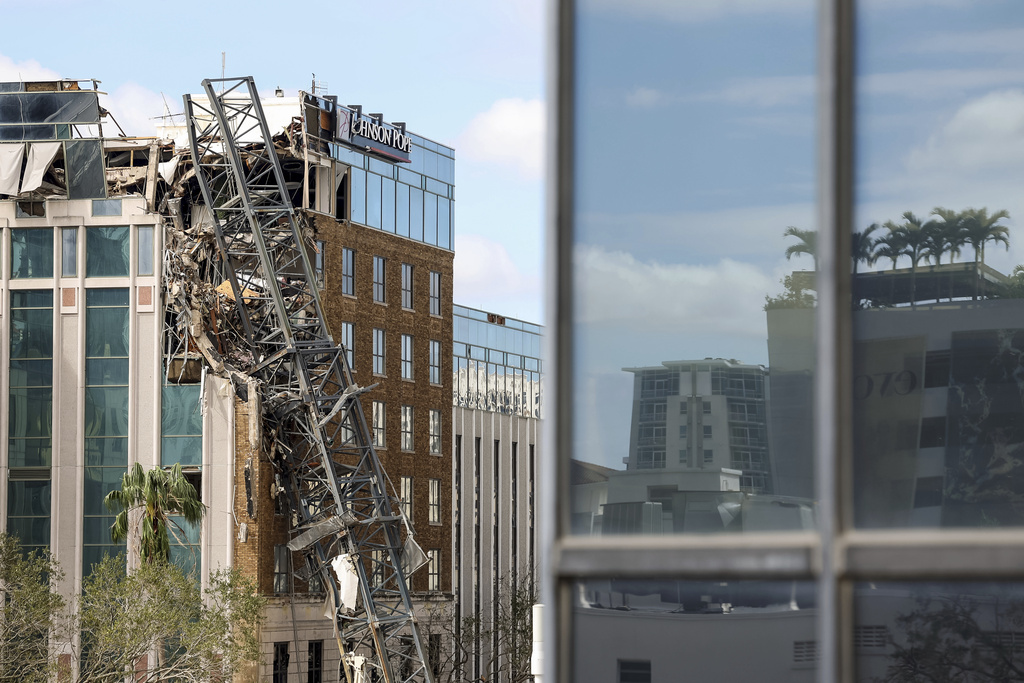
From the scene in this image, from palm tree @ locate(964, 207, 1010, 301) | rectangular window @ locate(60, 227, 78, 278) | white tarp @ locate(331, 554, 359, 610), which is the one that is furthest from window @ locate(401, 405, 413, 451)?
palm tree @ locate(964, 207, 1010, 301)

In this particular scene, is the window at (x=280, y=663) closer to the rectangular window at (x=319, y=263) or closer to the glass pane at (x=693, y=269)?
the rectangular window at (x=319, y=263)

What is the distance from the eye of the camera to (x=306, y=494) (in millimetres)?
58406

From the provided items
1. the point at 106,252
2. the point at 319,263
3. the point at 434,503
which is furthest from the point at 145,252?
the point at 434,503

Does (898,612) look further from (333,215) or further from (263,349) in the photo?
(333,215)

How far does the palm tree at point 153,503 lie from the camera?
177 feet

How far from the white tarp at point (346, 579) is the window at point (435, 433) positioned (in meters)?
16.0

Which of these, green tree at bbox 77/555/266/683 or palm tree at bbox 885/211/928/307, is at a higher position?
palm tree at bbox 885/211/928/307

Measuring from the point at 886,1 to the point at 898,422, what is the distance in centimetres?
Answer: 188

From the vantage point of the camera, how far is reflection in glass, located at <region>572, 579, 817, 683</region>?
19.0 ft

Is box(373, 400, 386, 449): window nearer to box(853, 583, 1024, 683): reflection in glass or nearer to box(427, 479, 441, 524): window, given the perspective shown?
box(427, 479, 441, 524): window

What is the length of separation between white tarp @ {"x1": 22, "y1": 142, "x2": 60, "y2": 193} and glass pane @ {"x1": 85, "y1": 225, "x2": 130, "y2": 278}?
3440 mm

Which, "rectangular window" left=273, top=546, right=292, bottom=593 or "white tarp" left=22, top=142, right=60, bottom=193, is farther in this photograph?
"white tarp" left=22, top=142, right=60, bottom=193

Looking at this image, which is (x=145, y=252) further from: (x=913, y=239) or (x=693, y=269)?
(x=913, y=239)

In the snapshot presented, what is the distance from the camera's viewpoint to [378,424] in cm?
6675
